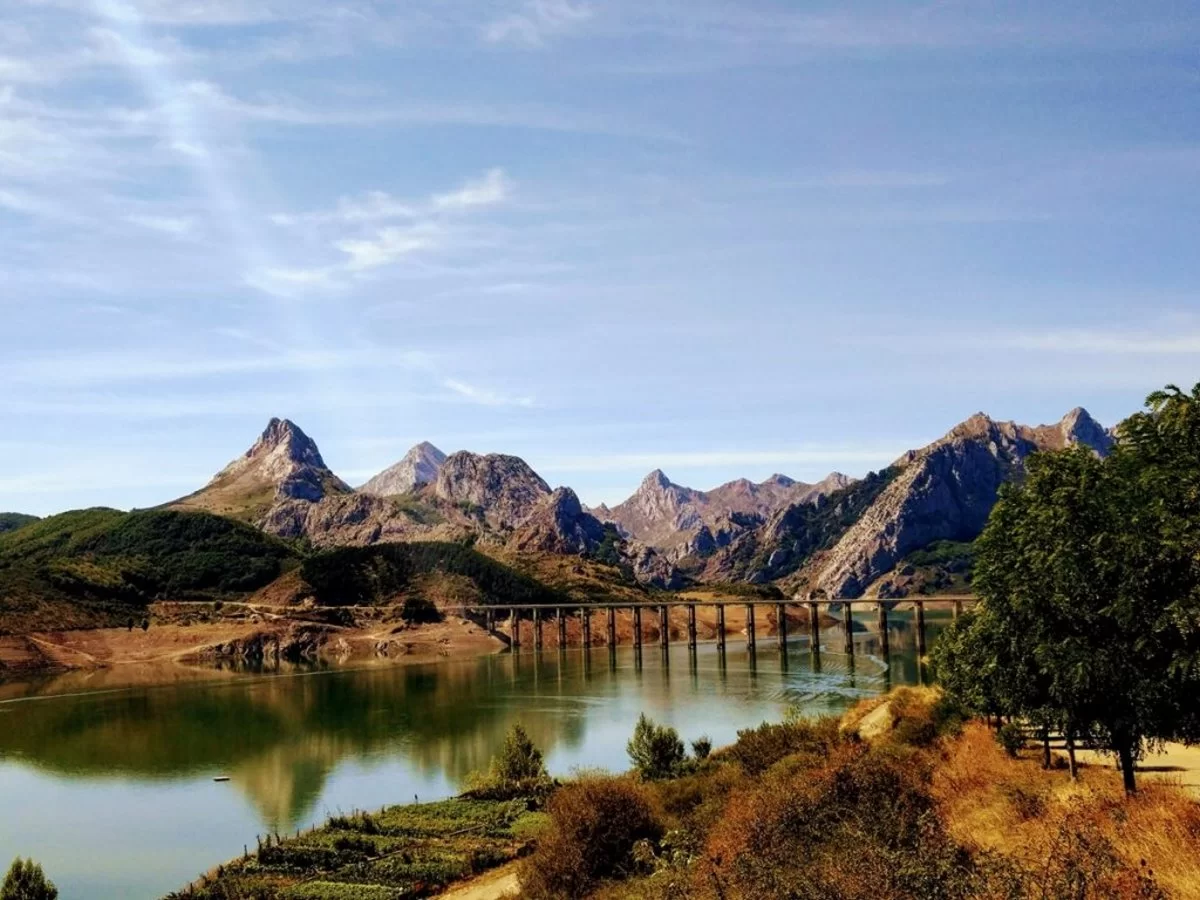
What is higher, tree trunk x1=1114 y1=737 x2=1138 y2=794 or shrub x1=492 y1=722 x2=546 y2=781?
tree trunk x1=1114 y1=737 x2=1138 y2=794

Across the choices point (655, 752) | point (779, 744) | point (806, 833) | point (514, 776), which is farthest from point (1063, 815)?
point (514, 776)

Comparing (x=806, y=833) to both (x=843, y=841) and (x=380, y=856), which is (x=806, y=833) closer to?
(x=843, y=841)

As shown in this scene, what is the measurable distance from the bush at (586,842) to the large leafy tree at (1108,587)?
13901 mm

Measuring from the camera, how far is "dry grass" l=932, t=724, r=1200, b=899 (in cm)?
1817

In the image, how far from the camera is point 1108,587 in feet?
94.1

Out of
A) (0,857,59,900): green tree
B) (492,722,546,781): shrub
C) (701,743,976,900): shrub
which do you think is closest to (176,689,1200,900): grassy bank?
(701,743,976,900): shrub

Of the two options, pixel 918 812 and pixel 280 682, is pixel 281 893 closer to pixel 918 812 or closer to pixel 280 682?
pixel 918 812

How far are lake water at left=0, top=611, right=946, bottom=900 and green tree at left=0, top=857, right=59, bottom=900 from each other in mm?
6872

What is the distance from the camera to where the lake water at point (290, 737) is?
56.0 metres

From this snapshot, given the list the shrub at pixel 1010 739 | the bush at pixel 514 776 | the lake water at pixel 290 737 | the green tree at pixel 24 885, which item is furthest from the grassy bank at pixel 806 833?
the lake water at pixel 290 737

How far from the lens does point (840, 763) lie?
31.1m

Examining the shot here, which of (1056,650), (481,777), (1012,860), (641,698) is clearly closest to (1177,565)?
(1056,650)

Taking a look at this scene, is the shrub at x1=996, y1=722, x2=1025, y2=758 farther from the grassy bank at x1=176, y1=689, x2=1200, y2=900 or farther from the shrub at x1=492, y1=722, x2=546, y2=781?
the shrub at x1=492, y1=722, x2=546, y2=781

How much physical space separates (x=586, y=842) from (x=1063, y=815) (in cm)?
1572
